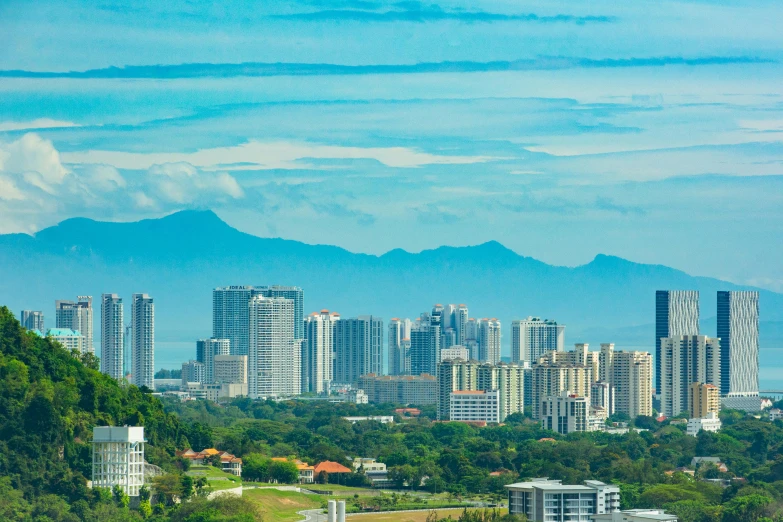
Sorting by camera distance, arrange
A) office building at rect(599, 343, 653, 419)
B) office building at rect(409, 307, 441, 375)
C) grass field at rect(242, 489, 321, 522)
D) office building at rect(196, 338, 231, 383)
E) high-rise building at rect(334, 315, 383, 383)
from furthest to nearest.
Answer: high-rise building at rect(334, 315, 383, 383), office building at rect(409, 307, 441, 375), office building at rect(196, 338, 231, 383), office building at rect(599, 343, 653, 419), grass field at rect(242, 489, 321, 522)

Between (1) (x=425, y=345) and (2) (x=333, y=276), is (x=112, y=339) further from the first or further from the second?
(2) (x=333, y=276)

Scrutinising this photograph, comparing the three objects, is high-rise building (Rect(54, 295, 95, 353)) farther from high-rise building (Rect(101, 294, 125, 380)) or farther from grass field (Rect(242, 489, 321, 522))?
grass field (Rect(242, 489, 321, 522))

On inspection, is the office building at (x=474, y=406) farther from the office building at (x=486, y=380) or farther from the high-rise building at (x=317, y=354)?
the high-rise building at (x=317, y=354)

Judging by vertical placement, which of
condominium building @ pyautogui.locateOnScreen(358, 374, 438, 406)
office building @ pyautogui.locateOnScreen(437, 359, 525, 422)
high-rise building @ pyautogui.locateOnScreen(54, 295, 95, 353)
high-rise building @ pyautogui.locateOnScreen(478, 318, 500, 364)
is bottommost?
condominium building @ pyautogui.locateOnScreen(358, 374, 438, 406)

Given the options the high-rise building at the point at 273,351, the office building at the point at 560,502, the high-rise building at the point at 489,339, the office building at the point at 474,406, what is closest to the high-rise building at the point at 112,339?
the high-rise building at the point at 273,351

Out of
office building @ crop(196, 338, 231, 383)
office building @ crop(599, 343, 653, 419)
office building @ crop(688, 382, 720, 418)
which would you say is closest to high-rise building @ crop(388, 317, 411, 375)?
office building @ crop(196, 338, 231, 383)

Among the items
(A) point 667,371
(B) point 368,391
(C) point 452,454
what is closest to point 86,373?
(C) point 452,454
